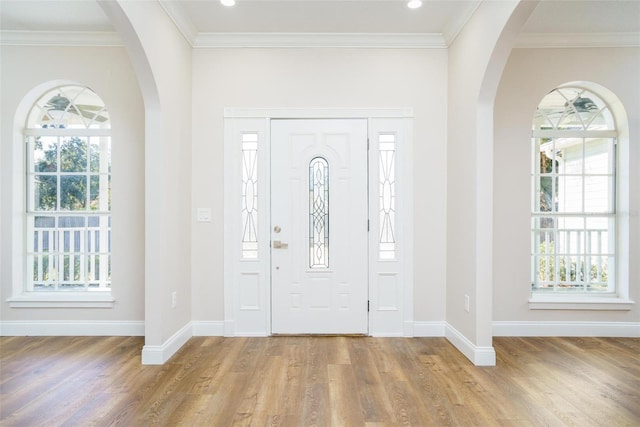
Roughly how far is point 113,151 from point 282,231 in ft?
5.98

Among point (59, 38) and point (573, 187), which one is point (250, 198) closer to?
point (59, 38)

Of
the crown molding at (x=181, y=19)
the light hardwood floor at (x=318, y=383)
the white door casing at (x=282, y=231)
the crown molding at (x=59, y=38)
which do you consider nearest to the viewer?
the light hardwood floor at (x=318, y=383)

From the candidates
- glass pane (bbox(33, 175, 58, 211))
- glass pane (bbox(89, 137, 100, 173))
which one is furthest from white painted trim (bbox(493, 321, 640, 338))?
glass pane (bbox(33, 175, 58, 211))

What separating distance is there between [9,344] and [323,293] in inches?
115

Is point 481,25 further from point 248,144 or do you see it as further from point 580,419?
point 580,419

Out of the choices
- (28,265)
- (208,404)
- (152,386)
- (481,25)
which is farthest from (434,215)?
(28,265)

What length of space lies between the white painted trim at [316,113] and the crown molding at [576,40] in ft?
4.50

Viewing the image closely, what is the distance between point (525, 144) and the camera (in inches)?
140

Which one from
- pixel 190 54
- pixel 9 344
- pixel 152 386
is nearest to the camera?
pixel 152 386

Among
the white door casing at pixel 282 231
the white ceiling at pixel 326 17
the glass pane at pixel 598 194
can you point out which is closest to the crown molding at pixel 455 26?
the white ceiling at pixel 326 17

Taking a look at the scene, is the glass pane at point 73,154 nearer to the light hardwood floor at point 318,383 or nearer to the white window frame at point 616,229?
the light hardwood floor at point 318,383

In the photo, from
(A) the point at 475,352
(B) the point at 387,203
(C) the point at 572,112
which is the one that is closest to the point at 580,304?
(A) the point at 475,352

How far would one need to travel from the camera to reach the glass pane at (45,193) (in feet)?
12.1

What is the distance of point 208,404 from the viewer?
89.7 inches
